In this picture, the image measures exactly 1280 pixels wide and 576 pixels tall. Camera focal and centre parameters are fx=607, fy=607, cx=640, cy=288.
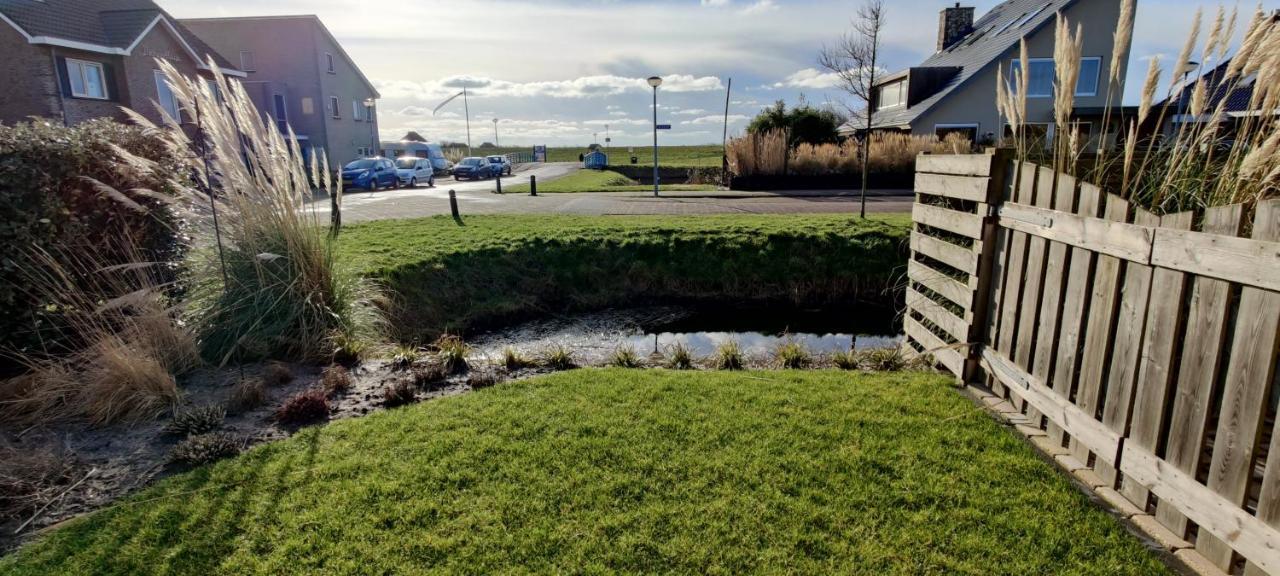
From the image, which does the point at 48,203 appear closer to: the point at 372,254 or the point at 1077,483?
the point at 372,254

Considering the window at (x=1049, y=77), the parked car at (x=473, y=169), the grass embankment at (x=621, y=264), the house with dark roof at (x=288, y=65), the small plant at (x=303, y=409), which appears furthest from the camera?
the parked car at (x=473, y=169)

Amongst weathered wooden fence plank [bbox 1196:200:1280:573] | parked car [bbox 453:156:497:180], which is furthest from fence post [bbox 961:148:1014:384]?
parked car [bbox 453:156:497:180]

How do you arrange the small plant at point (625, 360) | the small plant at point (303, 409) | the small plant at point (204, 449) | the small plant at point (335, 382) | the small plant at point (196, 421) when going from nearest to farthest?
the small plant at point (204, 449), the small plant at point (196, 421), the small plant at point (303, 409), the small plant at point (335, 382), the small plant at point (625, 360)

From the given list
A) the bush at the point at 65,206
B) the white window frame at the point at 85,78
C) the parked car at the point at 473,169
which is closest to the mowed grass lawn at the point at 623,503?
the bush at the point at 65,206

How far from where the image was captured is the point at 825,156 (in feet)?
71.9

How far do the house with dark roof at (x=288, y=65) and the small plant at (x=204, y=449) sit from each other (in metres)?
34.7

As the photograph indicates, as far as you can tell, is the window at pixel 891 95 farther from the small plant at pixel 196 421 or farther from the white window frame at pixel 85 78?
the white window frame at pixel 85 78

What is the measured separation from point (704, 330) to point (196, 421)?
555 cm

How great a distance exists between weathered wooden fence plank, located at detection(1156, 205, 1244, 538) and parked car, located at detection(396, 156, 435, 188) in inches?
1120

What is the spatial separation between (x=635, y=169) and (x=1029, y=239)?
40300 mm

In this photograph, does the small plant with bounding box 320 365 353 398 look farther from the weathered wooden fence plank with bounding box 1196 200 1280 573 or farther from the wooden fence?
the weathered wooden fence plank with bounding box 1196 200 1280 573

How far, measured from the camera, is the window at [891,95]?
29.0 meters

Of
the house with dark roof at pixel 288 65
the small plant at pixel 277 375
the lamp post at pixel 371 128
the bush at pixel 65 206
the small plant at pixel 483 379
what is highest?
the house with dark roof at pixel 288 65

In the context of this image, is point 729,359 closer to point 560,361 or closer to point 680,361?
point 680,361
